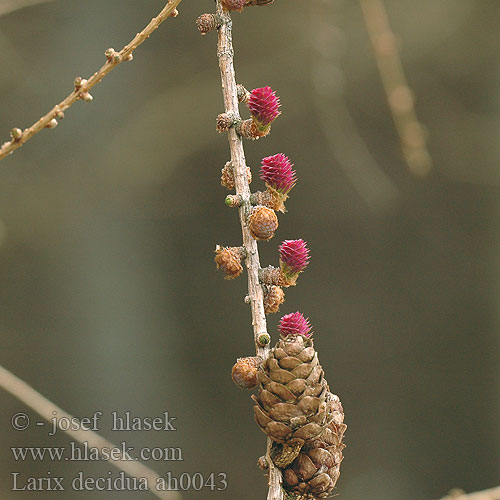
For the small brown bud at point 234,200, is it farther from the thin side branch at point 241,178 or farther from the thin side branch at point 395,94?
the thin side branch at point 395,94

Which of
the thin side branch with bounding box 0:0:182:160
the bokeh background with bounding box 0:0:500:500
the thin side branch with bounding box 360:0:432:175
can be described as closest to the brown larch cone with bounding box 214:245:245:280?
the thin side branch with bounding box 0:0:182:160

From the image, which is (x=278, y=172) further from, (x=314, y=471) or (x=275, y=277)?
(x=314, y=471)

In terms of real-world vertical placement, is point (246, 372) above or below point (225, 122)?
below

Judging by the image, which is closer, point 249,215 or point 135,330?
point 249,215

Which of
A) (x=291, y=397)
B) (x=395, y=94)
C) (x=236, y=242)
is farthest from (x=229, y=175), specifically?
(x=236, y=242)

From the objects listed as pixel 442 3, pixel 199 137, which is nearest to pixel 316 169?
pixel 199 137

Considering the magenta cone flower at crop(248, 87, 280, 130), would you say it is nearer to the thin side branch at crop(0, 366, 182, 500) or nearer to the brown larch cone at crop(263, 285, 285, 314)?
the brown larch cone at crop(263, 285, 285, 314)

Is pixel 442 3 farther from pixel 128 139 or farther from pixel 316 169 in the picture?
pixel 128 139
